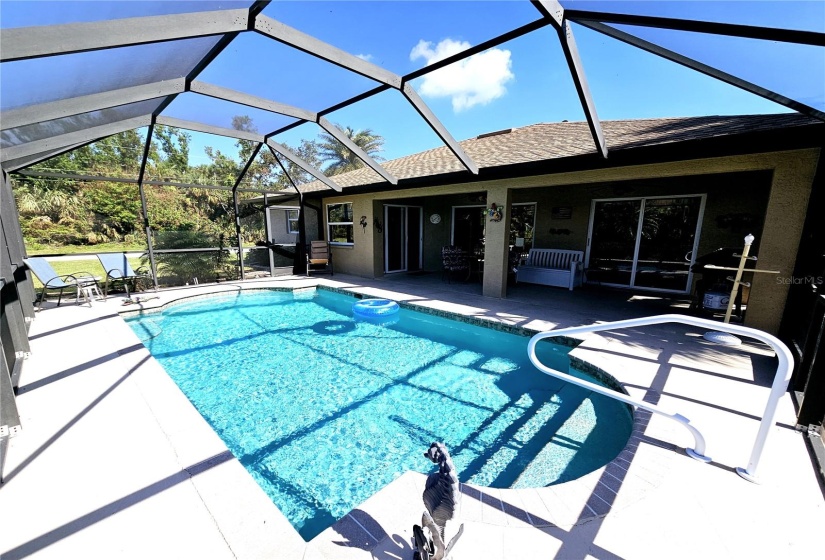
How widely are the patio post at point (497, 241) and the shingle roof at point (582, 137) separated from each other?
75 centimetres

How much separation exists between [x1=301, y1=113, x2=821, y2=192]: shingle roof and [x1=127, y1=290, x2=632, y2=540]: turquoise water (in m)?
3.83

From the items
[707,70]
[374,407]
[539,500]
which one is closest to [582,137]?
[707,70]

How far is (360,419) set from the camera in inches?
140

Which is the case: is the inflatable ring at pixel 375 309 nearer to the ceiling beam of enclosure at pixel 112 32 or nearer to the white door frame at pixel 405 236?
the white door frame at pixel 405 236

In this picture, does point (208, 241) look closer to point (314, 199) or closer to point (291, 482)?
point (314, 199)

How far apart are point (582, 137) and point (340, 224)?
784 centimetres

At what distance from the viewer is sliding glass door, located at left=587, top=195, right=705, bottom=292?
771cm

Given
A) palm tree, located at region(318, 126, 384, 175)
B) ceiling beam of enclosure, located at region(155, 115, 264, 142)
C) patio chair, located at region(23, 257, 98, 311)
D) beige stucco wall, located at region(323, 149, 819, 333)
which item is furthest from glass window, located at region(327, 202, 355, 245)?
palm tree, located at region(318, 126, 384, 175)

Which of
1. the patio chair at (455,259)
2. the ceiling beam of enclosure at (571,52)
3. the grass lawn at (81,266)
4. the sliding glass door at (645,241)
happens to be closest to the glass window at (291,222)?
the grass lawn at (81,266)

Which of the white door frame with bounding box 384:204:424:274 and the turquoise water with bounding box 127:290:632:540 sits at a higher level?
the white door frame with bounding box 384:204:424:274

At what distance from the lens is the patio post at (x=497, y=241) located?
7203 millimetres

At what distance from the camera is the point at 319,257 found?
1121cm

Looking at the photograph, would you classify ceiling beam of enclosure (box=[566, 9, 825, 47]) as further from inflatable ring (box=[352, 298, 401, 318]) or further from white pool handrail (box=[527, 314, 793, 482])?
inflatable ring (box=[352, 298, 401, 318])

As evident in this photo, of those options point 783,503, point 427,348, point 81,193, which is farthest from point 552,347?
point 81,193
